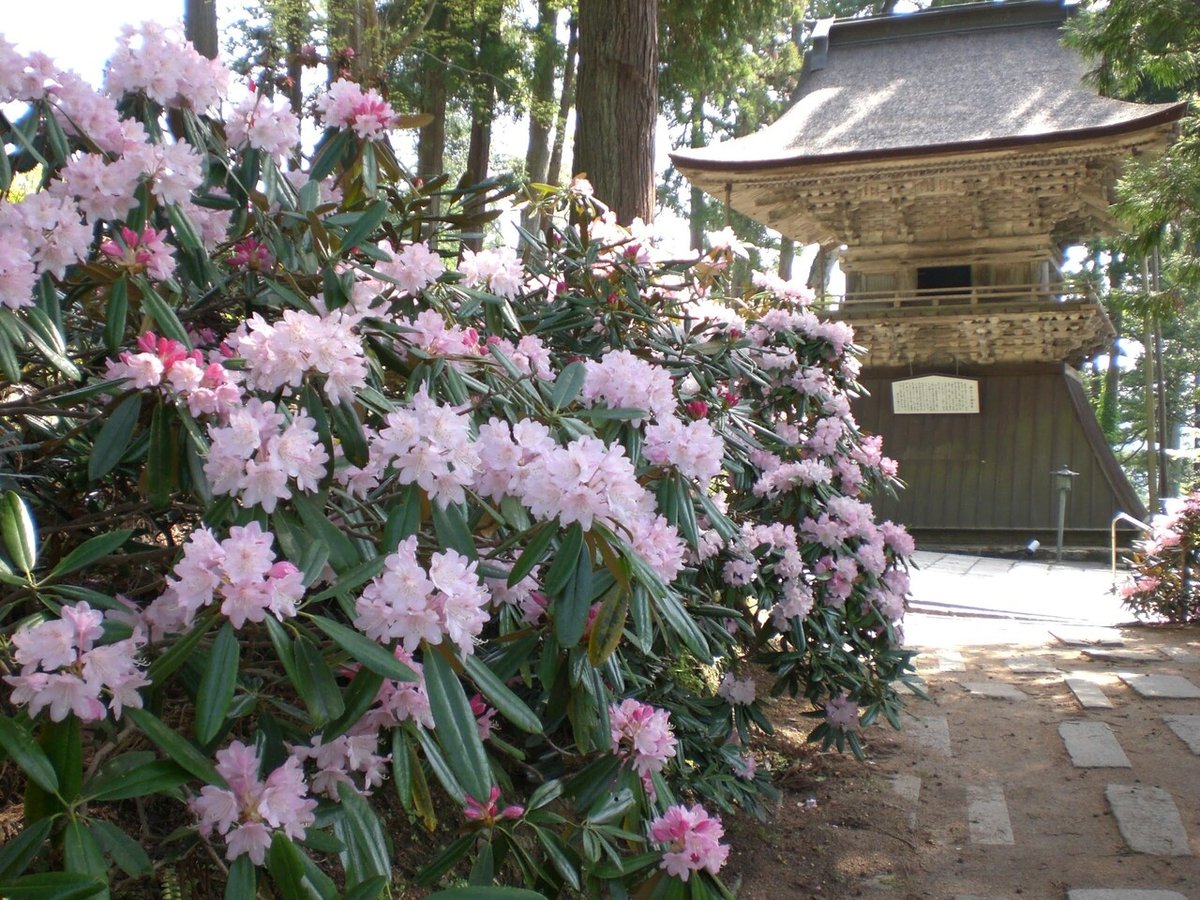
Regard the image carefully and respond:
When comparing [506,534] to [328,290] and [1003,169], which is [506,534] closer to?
[328,290]

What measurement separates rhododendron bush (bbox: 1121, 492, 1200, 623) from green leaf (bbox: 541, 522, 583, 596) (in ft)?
21.9

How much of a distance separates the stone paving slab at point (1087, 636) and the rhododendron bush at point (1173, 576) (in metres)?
0.42

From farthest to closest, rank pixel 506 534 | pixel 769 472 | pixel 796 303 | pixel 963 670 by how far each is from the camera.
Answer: pixel 963 670 → pixel 796 303 → pixel 769 472 → pixel 506 534

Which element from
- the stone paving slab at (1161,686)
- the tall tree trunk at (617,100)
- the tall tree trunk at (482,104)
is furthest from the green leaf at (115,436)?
the tall tree trunk at (482,104)

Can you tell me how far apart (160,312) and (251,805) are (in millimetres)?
705

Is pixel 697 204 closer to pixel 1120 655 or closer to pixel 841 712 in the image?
pixel 1120 655

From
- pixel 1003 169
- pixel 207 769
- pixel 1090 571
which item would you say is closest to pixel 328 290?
pixel 207 769

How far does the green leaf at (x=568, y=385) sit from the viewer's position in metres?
1.61

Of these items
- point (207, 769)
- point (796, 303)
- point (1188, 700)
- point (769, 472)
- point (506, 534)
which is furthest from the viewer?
point (1188, 700)

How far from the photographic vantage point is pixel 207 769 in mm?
1055

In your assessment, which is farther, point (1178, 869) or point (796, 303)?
point (796, 303)

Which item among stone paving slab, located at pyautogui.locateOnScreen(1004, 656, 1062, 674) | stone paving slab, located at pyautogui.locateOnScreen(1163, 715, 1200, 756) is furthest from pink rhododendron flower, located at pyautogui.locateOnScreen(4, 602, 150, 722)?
stone paving slab, located at pyautogui.locateOnScreen(1004, 656, 1062, 674)

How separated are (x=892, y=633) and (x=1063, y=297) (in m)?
10.2

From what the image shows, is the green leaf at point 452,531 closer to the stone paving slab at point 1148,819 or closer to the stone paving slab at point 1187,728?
the stone paving slab at point 1148,819
